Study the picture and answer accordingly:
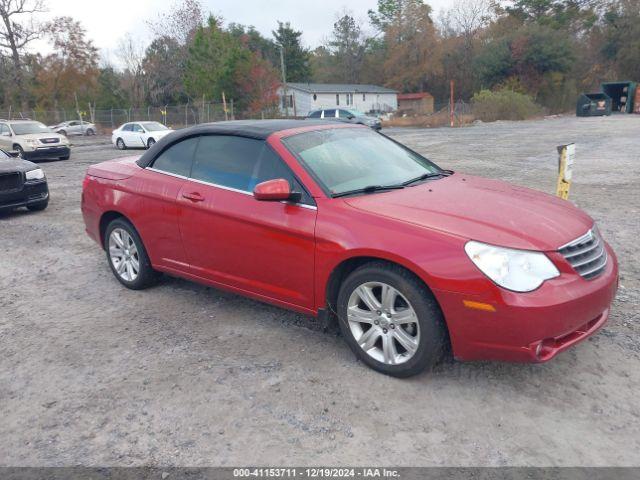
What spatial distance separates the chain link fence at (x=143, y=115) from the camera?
42656 millimetres

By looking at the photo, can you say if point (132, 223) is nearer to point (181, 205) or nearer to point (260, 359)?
point (181, 205)

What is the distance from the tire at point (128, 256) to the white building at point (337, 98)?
5583cm

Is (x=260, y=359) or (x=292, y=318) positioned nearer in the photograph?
(x=260, y=359)

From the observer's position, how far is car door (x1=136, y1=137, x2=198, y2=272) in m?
4.63

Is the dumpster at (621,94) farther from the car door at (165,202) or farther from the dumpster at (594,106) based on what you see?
the car door at (165,202)

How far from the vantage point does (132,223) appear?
5062mm

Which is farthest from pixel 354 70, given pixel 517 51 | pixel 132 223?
pixel 132 223

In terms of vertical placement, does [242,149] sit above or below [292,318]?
above

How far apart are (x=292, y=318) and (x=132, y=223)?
178 cm

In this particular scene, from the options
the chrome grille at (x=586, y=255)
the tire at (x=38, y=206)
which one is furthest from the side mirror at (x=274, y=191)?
the tire at (x=38, y=206)

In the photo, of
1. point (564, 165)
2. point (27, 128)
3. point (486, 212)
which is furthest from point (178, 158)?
point (27, 128)

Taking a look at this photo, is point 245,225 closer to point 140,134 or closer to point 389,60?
point 140,134

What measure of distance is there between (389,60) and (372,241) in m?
72.6

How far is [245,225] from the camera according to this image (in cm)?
404
